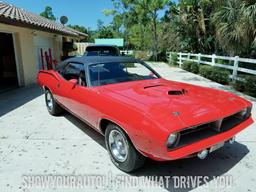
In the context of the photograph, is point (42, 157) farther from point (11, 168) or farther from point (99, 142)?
point (99, 142)

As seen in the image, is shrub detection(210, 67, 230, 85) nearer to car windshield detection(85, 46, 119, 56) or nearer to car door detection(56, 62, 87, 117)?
car windshield detection(85, 46, 119, 56)

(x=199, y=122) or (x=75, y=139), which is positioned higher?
(x=199, y=122)

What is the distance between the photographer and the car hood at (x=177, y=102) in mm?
2670

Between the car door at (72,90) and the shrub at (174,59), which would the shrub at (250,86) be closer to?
the car door at (72,90)

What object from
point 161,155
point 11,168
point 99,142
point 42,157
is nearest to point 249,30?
point 99,142

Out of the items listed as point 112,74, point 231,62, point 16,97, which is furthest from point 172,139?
point 231,62

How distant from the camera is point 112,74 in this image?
4227mm

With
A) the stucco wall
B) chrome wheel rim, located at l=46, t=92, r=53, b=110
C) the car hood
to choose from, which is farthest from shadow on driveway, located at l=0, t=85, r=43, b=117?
the car hood

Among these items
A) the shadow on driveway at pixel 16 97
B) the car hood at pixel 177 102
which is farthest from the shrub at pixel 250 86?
the shadow on driveway at pixel 16 97

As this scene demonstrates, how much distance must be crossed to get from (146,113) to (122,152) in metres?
0.94

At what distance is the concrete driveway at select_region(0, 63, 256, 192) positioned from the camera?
9.85ft

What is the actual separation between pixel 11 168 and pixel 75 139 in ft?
4.03

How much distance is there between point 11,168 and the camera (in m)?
3.45

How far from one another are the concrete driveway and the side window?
109 centimetres
